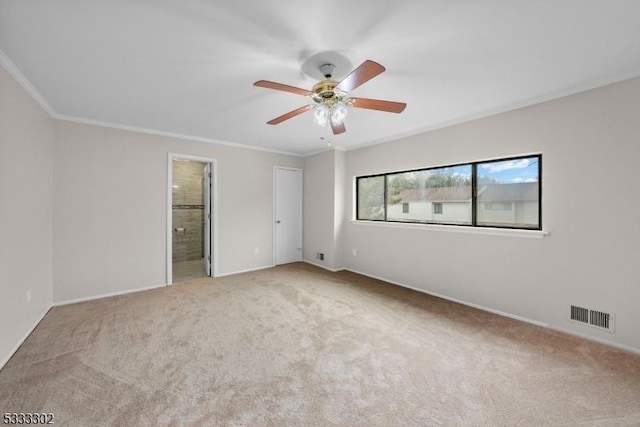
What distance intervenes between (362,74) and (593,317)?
307cm

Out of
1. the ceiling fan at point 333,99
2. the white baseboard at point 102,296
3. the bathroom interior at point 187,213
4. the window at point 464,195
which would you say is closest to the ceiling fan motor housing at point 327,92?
the ceiling fan at point 333,99

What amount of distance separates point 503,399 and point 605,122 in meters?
2.58

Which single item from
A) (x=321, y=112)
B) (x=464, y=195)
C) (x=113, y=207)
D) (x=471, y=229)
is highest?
(x=321, y=112)

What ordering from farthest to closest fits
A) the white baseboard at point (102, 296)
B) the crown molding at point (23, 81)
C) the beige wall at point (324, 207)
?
the beige wall at point (324, 207), the white baseboard at point (102, 296), the crown molding at point (23, 81)

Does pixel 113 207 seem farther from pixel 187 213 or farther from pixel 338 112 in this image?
pixel 338 112

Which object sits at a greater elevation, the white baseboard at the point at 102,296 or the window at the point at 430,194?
the window at the point at 430,194

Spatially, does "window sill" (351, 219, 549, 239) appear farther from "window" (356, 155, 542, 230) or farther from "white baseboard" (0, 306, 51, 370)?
"white baseboard" (0, 306, 51, 370)

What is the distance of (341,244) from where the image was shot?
199 inches

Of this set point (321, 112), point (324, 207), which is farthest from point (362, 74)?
point (324, 207)

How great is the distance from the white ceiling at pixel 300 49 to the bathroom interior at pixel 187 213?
113 inches

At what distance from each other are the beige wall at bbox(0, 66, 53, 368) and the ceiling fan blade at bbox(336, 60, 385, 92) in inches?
106

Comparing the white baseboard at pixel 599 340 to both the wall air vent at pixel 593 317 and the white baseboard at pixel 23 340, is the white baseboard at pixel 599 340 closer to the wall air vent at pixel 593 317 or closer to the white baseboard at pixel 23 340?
the wall air vent at pixel 593 317

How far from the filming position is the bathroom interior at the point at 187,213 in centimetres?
579

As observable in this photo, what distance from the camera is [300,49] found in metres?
1.85
